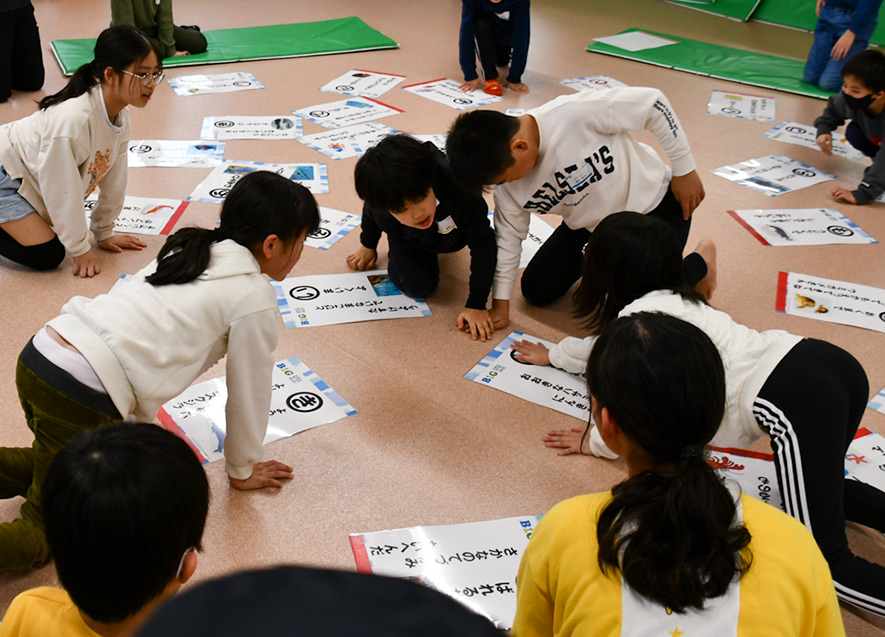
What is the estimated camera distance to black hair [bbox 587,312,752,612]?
80 cm

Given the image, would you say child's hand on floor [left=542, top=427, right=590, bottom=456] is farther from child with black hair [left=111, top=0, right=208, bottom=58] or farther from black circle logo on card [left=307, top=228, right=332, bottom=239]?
child with black hair [left=111, top=0, right=208, bottom=58]

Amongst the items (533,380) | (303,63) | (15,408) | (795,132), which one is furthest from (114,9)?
(795,132)

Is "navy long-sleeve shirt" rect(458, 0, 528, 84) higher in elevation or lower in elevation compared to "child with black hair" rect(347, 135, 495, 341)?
higher

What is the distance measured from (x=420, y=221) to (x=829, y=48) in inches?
130

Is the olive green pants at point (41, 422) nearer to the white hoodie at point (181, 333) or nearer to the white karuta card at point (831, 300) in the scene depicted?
the white hoodie at point (181, 333)

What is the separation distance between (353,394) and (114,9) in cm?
278

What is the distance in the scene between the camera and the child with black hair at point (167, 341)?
1.27 meters

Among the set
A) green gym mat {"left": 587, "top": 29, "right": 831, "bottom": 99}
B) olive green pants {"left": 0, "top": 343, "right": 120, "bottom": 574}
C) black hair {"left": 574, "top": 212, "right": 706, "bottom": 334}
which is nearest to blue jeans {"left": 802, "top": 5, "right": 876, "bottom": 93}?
green gym mat {"left": 587, "top": 29, "right": 831, "bottom": 99}

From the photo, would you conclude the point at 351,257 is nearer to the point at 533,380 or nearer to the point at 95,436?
the point at 533,380

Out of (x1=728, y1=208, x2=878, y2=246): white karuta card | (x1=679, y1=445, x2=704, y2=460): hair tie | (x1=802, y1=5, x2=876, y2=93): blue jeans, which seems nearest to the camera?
(x1=679, y1=445, x2=704, y2=460): hair tie

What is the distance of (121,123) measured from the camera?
7.06 ft

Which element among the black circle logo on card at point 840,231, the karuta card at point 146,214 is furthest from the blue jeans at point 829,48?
the karuta card at point 146,214

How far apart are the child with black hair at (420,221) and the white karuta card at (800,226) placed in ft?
3.77

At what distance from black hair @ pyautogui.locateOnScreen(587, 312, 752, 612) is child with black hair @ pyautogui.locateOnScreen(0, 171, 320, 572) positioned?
0.68 m
